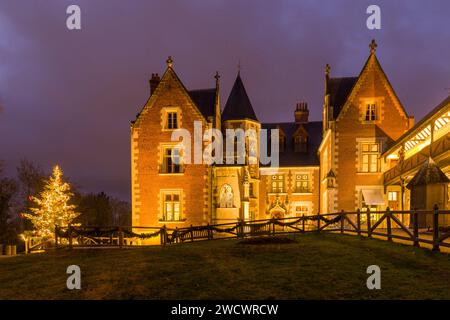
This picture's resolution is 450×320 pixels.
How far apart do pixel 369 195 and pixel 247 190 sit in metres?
8.63

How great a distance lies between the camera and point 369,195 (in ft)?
75.3

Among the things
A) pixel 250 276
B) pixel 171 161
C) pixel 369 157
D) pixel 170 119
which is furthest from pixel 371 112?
pixel 250 276

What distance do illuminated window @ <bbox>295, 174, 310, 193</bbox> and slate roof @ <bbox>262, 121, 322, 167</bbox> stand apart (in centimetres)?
113

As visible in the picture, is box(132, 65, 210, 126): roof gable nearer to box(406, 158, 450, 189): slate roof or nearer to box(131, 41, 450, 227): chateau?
box(131, 41, 450, 227): chateau

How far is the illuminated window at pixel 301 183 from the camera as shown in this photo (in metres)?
30.7

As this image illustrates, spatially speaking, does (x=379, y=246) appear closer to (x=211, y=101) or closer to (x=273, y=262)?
(x=273, y=262)

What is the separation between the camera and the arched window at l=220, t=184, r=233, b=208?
82.8ft

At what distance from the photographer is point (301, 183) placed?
30969 mm

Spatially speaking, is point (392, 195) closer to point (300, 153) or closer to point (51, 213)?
point (300, 153)

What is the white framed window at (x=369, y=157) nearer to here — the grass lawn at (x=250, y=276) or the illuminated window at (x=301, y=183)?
the illuminated window at (x=301, y=183)

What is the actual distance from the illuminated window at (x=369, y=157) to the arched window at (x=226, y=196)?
9.68m

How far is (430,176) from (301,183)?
676 inches

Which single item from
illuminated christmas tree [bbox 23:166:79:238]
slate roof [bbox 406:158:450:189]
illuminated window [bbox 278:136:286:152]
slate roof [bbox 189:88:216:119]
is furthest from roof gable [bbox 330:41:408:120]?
illuminated christmas tree [bbox 23:166:79:238]
